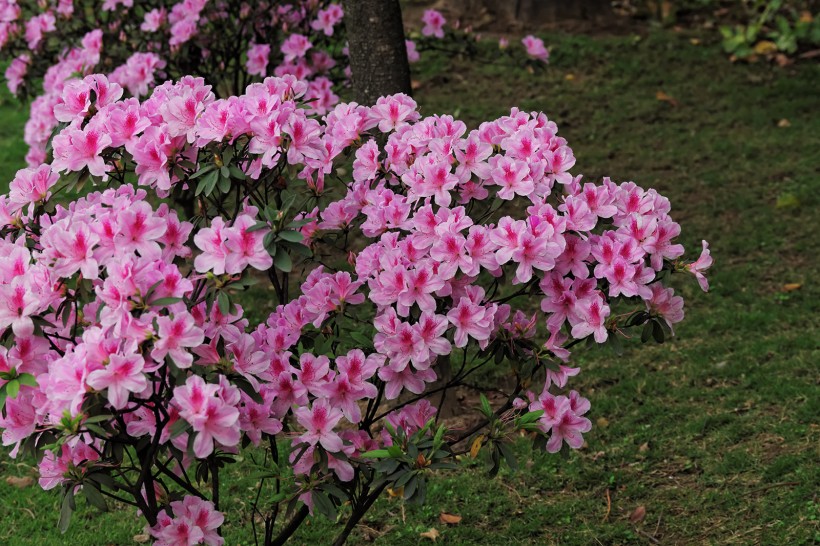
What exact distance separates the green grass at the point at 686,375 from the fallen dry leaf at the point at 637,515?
19 mm

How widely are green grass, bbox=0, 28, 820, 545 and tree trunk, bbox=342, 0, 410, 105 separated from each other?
1456 millimetres

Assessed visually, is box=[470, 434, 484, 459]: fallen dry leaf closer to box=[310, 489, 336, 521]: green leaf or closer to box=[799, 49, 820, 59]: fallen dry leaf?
box=[310, 489, 336, 521]: green leaf

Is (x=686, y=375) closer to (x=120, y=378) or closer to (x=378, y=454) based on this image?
(x=378, y=454)

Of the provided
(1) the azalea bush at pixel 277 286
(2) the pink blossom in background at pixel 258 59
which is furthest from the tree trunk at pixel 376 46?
(1) the azalea bush at pixel 277 286

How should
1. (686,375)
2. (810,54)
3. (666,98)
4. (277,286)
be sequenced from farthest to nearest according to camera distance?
(810,54) < (666,98) < (686,375) < (277,286)

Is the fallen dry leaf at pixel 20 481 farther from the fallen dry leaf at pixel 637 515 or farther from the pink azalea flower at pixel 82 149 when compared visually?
the fallen dry leaf at pixel 637 515

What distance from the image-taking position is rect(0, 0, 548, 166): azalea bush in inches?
180

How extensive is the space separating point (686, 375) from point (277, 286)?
2.14 meters

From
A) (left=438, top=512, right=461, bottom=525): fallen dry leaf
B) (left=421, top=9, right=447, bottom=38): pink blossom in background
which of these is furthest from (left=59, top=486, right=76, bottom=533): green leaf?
(left=421, top=9, right=447, bottom=38): pink blossom in background

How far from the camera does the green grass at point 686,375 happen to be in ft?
11.1

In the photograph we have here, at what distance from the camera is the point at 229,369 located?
2152mm

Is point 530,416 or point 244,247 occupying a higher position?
point 244,247

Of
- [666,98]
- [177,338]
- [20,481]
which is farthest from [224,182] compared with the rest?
[666,98]

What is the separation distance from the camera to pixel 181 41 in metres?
4.50
